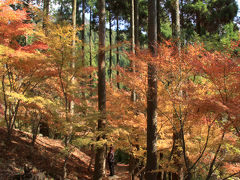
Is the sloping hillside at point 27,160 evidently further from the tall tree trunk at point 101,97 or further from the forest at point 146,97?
the tall tree trunk at point 101,97

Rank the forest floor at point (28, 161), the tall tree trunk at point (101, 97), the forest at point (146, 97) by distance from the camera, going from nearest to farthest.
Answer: the forest at point (146, 97), the forest floor at point (28, 161), the tall tree trunk at point (101, 97)

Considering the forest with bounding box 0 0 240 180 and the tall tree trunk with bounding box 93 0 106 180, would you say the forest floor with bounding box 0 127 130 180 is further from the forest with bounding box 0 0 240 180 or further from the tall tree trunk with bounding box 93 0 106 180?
the tall tree trunk with bounding box 93 0 106 180

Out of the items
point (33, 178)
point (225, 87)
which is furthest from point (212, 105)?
point (33, 178)

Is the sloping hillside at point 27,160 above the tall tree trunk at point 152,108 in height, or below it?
below

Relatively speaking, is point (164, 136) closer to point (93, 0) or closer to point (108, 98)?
point (108, 98)

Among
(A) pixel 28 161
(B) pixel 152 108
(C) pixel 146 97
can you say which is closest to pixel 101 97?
(C) pixel 146 97

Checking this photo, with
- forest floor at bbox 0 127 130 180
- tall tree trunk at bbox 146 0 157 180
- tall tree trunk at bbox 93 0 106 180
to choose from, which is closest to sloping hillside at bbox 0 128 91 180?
forest floor at bbox 0 127 130 180

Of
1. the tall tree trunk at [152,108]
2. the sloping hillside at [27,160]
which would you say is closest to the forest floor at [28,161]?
the sloping hillside at [27,160]

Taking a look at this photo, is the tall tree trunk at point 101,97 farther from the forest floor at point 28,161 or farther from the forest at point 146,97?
the forest floor at point 28,161

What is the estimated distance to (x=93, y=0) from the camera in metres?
17.6

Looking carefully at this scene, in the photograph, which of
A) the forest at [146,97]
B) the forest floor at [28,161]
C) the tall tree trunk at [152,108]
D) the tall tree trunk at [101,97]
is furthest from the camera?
the tall tree trunk at [101,97]

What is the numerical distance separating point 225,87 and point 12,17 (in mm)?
6105

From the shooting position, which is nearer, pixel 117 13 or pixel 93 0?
pixel 117 13

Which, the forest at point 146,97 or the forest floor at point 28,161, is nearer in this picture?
the forest at point 146,97
